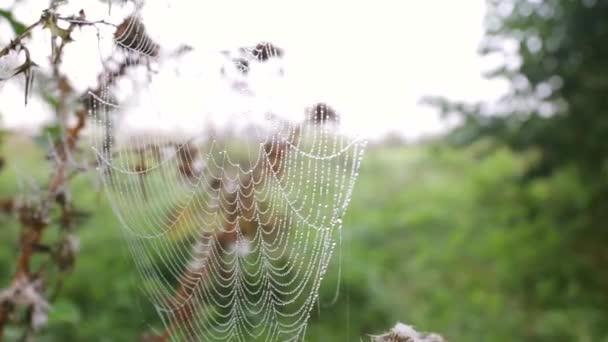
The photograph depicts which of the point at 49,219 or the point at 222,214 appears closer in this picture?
the point at 49,219

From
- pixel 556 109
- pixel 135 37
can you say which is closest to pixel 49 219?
pixel 135 37

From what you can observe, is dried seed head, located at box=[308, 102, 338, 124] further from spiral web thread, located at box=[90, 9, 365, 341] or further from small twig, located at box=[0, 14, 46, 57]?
small twig, located at box=[0, 14, 46, 57]

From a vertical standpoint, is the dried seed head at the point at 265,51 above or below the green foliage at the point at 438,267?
above

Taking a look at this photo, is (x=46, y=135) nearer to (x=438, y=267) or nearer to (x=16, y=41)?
(x=16, y=41)

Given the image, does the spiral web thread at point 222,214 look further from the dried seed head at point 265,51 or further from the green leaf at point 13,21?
the green leaf at point 13,21

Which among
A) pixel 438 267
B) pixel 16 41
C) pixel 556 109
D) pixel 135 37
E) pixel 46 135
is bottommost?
pixel 438 267

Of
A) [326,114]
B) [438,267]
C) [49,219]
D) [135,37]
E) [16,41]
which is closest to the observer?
[16,41]

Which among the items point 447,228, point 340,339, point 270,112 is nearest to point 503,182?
point 447,228

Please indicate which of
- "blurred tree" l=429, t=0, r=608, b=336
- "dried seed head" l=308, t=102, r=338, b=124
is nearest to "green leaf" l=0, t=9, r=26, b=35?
"dried seed head" l=308, t=102, r=338, b=124

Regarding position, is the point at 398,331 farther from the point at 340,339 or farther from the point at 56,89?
the point at 340,339

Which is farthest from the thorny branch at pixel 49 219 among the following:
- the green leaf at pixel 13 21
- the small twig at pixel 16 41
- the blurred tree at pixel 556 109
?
the blurred tree at pixel 556 109

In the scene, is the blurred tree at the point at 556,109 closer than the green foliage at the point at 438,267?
No
